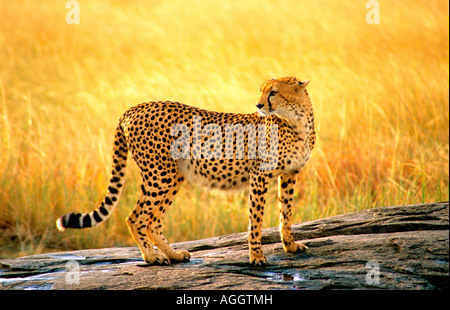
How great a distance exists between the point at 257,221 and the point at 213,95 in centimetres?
575

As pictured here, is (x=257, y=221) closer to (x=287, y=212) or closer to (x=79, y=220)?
(x=287, y=212)

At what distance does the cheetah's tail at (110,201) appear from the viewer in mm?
4820

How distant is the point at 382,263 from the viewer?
4.39 m

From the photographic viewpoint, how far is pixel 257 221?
4.62 m

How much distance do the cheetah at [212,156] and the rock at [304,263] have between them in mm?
216

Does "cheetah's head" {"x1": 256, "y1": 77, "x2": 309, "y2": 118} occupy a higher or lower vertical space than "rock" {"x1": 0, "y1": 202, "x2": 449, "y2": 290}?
higher

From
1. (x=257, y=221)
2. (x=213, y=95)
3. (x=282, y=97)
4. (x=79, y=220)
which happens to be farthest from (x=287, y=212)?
(x=213, y=95)

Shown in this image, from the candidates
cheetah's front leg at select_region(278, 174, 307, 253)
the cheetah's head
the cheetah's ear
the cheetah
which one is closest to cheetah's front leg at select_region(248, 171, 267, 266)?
the cheetah

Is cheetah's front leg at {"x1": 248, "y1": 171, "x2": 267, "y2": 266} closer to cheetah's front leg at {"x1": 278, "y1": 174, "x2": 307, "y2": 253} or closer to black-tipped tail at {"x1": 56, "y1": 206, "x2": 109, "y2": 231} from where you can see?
cheetah's front leg at {"x1": 278, "y1": 174, "x2": 307, "y2": 253}

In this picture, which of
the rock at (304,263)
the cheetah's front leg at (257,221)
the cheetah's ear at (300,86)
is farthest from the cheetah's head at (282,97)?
the rock at (304,263)

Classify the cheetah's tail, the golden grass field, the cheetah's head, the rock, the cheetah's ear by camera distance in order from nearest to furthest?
the rock
the cheetah's head
the cheetah's ear
the cheetah's tail
the golden grass field

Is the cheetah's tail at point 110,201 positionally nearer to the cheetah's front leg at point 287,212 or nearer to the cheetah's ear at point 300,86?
the cheetah's front leg at point 287,212

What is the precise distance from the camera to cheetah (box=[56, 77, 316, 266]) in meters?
4.68
